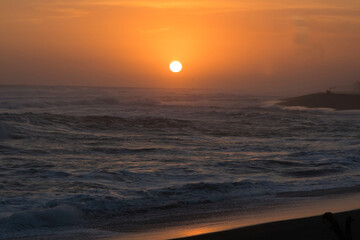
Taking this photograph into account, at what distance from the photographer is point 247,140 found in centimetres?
1933

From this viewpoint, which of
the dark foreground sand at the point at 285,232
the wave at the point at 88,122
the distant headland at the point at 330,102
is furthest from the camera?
the distant headland at the point at 330,102

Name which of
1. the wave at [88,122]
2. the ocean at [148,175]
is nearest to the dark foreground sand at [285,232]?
the ocean at [148,175]

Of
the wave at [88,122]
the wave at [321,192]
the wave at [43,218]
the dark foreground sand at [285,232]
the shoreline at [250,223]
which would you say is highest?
the wave at [88,122]

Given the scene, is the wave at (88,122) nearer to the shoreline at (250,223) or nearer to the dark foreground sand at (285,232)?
the shoreline at (250,223)

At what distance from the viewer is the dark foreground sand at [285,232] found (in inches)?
261

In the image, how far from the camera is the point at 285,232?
271 inches

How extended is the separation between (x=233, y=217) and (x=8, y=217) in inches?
135

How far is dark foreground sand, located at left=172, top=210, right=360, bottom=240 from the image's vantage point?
261 inches

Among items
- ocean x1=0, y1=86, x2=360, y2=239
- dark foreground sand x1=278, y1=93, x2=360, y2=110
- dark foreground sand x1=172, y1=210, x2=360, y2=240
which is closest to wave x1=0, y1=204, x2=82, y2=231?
ocean x1=0, y1=86, x2=360, y2=239

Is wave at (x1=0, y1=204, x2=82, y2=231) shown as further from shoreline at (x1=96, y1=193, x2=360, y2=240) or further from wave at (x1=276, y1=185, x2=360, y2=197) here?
wave at (x1=276, y1=185, x2=360, y2=197)

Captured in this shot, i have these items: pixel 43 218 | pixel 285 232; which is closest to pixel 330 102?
pixel 285 232

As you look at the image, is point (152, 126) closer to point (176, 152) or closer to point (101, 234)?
point (176, 152)

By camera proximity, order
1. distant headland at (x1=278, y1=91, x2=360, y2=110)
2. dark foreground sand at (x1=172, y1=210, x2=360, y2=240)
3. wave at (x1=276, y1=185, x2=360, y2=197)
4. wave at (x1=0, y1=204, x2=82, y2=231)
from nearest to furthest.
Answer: dark foreground sand at (x1=172, y1=210, x2=360, y2=240)
wave at (x1=0, y1=204, x2=82, y2=231)
wave at (x1=276, y1=185, x2=360, y2=197)
distant headland at (x1=278, y1=91, x2=360, y2=110)

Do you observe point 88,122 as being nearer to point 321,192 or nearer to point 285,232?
point 321,192
